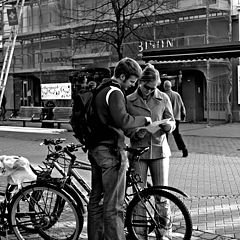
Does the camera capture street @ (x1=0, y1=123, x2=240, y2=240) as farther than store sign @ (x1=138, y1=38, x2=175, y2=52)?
No

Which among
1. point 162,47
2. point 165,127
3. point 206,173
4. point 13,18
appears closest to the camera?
point 165,127

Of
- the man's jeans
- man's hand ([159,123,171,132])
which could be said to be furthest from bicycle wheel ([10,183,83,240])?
man's hand ([159,123,171,132])

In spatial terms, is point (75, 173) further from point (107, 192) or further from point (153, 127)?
point (153, 127)

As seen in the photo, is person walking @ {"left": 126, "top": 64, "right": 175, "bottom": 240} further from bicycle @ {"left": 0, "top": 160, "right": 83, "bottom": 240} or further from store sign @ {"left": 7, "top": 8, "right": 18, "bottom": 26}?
store sign @ {"left": 7, "top": 8, "right": 18, "bottom": 26}

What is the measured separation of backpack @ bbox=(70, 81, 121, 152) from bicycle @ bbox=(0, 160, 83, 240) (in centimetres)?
74

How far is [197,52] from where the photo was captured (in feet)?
37.2

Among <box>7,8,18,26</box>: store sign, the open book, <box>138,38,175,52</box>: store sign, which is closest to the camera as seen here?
the open book

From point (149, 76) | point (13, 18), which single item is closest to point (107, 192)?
point (149, 76)

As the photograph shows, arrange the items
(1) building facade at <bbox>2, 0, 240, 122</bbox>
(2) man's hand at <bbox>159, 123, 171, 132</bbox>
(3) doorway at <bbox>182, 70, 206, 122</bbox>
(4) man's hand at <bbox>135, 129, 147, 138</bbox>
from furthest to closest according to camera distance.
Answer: (3) doorway at <bbox>182, 70, 206, 122</bbox> → (1) building facade at <bbox>2, 0, 240, 122</bbox> → (2) man's hand at <bbox>159, 123, 171, 132</bbox> → (4) man's hand at <bbox>135, 129, 147, 138</bbox>

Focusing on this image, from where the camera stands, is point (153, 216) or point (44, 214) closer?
point (153, 216)

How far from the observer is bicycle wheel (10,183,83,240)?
497cm

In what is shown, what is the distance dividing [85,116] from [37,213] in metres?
1.28

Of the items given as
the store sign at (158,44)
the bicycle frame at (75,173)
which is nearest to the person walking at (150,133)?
the bicycle frame at (75,173)

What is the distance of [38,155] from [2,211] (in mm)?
7197
